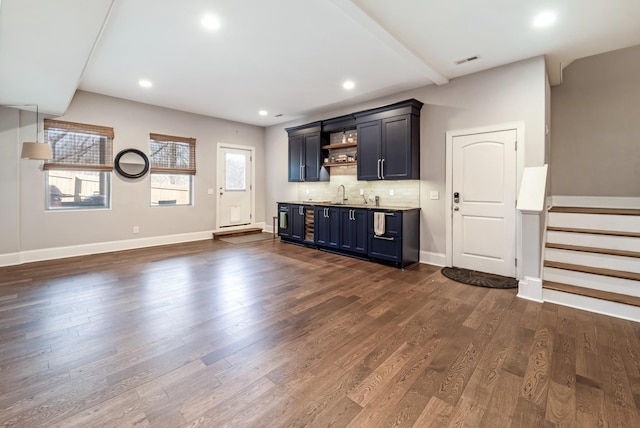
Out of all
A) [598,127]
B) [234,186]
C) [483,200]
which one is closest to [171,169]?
[234,186]

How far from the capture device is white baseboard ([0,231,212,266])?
4.71 meters

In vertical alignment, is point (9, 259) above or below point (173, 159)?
below

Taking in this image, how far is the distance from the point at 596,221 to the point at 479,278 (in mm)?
1523

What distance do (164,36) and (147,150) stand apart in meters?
3.29

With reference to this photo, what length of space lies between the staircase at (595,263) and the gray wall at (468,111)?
3.19ft

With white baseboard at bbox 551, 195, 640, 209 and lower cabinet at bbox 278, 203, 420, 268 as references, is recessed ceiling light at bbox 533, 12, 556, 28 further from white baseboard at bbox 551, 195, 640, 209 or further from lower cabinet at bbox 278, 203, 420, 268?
white baseboard at bbox 551, 195, 640, 209

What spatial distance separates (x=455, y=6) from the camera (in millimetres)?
2721

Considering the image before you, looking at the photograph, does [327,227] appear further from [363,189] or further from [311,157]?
[311,157]

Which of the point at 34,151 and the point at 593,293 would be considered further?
the point at 34,151

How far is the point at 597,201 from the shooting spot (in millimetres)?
4609

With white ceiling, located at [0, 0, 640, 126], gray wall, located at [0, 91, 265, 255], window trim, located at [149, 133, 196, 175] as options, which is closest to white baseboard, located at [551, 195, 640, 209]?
white ceiling, located at [0, 0, 640, 126]

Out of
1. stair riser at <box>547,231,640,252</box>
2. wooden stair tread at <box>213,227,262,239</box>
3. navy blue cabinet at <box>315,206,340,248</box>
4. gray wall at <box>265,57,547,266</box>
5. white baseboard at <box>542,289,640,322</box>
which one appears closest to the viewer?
white baseboard at <box>542,289,640,322</box>

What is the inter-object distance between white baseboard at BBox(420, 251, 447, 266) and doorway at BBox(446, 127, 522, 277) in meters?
0.09

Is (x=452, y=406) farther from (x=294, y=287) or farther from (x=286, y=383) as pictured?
(x=294, y=287)
